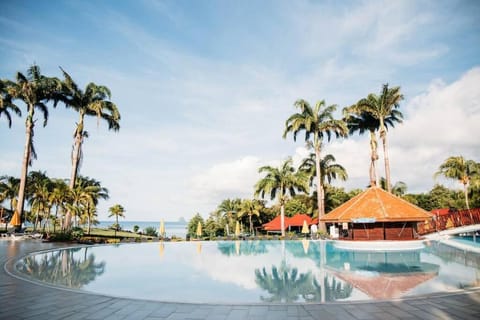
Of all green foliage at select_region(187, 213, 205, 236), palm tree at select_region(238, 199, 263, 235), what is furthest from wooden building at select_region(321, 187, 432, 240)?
green foliage at select_region(187, 213, 205, 236)

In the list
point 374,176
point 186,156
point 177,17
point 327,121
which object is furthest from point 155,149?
point 374,176

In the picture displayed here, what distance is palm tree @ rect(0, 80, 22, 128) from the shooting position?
89.8ft

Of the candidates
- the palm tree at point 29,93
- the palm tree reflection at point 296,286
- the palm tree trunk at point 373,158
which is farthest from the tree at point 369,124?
the palm tree at point 29,93

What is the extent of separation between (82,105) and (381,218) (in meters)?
29.2

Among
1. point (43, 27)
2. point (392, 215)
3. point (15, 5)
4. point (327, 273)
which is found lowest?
point (327, 273)

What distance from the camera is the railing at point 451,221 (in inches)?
969

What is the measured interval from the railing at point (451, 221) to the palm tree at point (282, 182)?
11.6 metres

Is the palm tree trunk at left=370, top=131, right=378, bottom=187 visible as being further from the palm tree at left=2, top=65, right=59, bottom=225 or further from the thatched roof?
the palm tree at left=2, top=65, right=59, bottom=225

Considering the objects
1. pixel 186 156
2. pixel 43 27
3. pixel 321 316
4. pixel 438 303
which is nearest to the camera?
pixel 321 316

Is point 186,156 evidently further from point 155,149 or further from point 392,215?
point 392,215

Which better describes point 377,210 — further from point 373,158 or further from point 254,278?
point 254,278

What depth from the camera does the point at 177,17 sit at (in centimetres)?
1505

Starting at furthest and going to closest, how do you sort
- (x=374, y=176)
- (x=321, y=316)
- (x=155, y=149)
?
(x=374, y=176) → (x=155, y=149) → (x=321, y=316)

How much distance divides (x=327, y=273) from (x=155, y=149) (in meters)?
20.7
